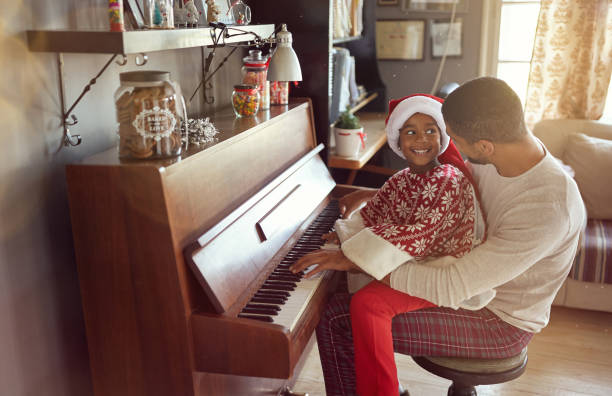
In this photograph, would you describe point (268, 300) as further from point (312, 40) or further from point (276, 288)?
point (312, 40)

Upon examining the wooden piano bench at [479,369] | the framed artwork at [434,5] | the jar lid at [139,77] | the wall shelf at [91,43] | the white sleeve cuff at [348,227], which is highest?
the framed artwork at [434,5]

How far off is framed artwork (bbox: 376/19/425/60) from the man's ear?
292 centimetres

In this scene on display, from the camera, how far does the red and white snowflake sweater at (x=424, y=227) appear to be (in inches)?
66.5

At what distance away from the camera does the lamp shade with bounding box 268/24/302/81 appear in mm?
2053

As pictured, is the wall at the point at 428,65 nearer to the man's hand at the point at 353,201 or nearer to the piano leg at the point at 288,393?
the man's hand at the point at 353,201

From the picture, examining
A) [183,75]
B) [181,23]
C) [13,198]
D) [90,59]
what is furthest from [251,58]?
[13,198]

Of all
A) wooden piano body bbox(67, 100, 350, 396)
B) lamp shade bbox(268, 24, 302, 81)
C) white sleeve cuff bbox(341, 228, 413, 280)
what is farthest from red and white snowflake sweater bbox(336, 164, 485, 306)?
lamp shade bbox(268, 24, 302, 81)

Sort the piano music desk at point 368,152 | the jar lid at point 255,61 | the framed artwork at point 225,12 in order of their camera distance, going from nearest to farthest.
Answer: the framed artwork at point 225,12 → the jar lid at point 255,61 → the piano music desk at point 368,152

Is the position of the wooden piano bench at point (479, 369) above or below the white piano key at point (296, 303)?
below

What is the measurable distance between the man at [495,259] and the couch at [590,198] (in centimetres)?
138

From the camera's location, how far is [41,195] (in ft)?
4.66

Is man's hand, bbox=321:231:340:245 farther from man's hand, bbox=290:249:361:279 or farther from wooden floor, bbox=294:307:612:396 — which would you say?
wooden floor, bbox=294:307:612:396

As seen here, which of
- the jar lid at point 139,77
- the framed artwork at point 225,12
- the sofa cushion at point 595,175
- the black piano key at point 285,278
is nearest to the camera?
the jar lid at point 139,77

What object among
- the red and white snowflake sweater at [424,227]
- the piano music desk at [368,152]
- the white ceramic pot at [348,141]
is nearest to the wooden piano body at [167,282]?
the red and white snowflake sweater at [424,227]
